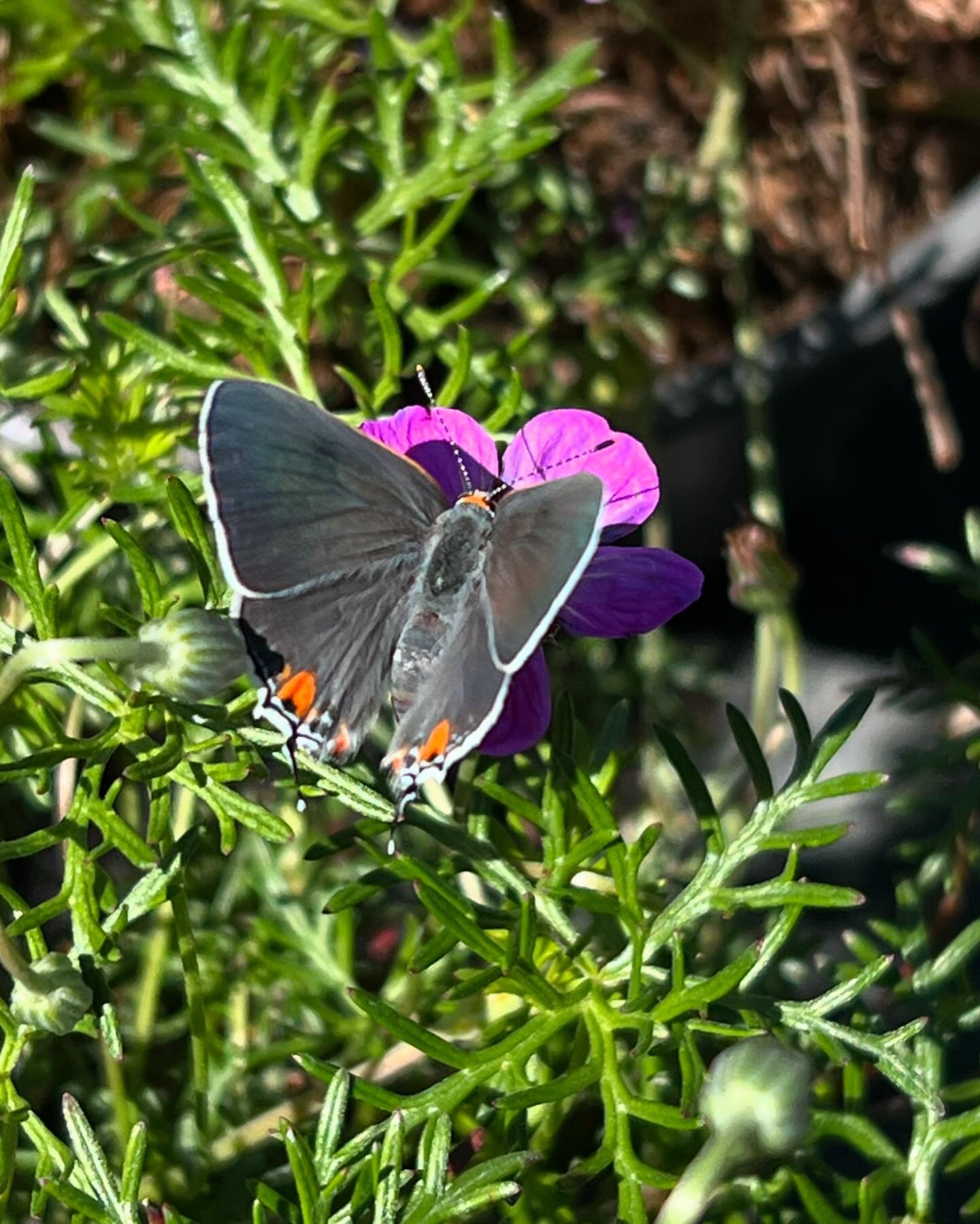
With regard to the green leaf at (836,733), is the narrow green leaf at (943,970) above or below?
below

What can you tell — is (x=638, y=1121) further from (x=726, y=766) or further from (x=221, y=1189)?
(x=726, y=766)

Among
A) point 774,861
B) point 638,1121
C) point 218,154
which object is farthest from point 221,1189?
point 774,861

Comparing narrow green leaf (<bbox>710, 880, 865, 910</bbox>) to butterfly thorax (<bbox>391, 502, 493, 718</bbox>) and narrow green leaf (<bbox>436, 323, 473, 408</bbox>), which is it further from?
narrow green leaf (<bbox>436, 323, 473, 408</bbox>)

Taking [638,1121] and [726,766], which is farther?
[726,766]

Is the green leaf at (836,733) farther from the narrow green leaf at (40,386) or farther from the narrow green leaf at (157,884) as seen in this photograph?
the narrow green leaf at (40,386)

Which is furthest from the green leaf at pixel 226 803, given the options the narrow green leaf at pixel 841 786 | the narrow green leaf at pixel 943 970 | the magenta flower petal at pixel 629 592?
the narrow green leaf at pixel 943 970

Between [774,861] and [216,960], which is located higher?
[216,960]

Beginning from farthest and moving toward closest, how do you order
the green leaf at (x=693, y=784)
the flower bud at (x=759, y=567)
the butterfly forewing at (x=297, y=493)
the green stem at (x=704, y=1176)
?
the flower bud at (x=759, y=567)
the green leaf at (x=693, y=784)
the butterfly forewing at (x=297, y=493)
the green stem at (x=704, y=1176)
